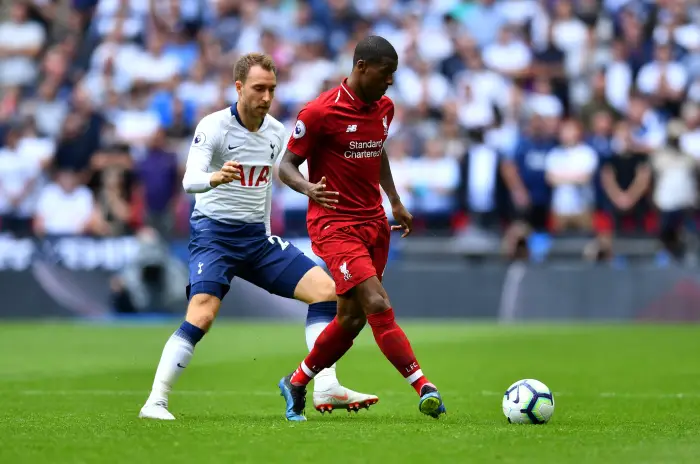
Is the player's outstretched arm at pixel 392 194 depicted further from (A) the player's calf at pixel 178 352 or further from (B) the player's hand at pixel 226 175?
(A) the player's calf at pixel 178 352

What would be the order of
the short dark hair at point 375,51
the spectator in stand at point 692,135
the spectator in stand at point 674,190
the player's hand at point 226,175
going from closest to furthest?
the player's hand at point 226,175, the short dark hair at point 375,51, the spectator in stand at point 674,190, the spectator in stand at point 692,135

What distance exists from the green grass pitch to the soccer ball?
0.53ft

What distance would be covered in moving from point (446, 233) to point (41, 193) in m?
6.89

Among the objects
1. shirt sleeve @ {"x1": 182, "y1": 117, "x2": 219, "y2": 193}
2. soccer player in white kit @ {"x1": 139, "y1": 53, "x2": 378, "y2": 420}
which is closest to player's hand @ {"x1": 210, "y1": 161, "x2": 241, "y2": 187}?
shirt sleeve @ {"x1": 182, "y1": 117, "x2": 219, "y2": 193}

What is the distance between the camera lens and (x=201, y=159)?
8.20m

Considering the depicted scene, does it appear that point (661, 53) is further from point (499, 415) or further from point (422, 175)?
point (499, 415)

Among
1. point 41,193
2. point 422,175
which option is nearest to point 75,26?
point 41,193

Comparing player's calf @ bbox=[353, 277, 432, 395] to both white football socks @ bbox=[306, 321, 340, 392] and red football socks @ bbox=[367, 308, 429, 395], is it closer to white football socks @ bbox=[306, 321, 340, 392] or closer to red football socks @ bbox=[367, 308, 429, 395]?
red football socks @ bbox=[367, 308, 429, 395]

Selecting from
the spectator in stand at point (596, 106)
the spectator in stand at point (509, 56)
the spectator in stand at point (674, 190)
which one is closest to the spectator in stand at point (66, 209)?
the spectator in stand at point (509, 56)

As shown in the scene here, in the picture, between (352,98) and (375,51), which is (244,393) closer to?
(352,98)

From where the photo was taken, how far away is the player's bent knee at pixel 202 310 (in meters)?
8.22

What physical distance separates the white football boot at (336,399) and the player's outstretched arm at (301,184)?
1.32 metres

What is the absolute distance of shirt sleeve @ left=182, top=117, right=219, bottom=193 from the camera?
7871 mm

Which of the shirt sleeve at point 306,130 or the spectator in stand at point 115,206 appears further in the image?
the spectator in stand at point 115,206
